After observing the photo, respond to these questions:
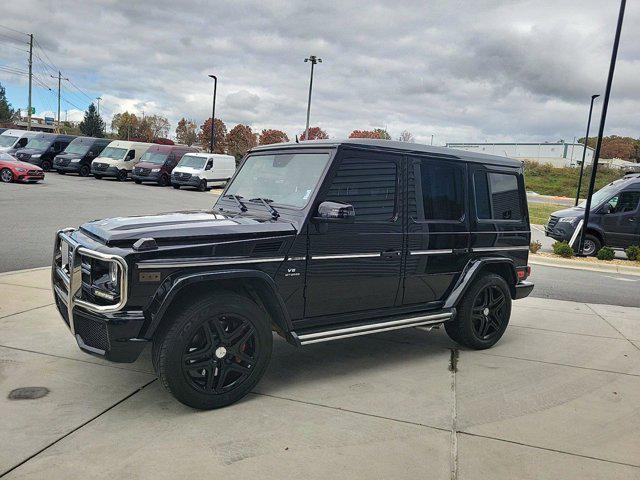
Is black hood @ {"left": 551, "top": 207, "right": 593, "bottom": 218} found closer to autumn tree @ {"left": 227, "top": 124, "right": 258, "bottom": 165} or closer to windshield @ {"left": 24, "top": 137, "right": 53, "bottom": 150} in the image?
windshield @ {"left": 24, "top": 137, "right": 53, "bottom": 150}

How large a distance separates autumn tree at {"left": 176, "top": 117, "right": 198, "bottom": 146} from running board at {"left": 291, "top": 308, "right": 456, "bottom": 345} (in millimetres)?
105781

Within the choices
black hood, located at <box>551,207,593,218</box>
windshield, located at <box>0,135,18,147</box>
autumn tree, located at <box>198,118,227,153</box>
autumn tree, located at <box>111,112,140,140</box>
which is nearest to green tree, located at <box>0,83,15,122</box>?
autumn tree, located at <box>111,112,140,140</box>

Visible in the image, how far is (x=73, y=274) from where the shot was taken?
3748 millimetres

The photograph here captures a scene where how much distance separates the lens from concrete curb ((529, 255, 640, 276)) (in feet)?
41.4

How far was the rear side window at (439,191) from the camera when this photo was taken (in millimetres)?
4945

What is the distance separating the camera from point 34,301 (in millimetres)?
6379

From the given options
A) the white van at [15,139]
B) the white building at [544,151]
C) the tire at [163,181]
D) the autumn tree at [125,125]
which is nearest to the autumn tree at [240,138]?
the autumn tree at [125,125]

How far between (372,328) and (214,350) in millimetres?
1410

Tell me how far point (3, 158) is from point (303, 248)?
2501cm

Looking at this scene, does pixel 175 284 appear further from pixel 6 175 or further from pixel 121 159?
pixel 121 159

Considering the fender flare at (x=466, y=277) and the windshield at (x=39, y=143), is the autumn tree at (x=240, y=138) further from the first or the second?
the fender flare at (x=466, y=277)

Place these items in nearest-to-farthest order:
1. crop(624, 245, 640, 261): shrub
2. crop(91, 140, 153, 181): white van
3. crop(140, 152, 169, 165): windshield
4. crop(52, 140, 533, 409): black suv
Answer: crop(52, 140, 533, 409): black suv < crop(624, 245, 640, 261): shrub < crop(140, 152, 169, 165): windshield < crop(91, 140, 153, 181): white van

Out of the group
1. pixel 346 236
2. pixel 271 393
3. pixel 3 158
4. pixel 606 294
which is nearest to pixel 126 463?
pixel 271 393

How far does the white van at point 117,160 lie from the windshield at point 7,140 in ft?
21.5
